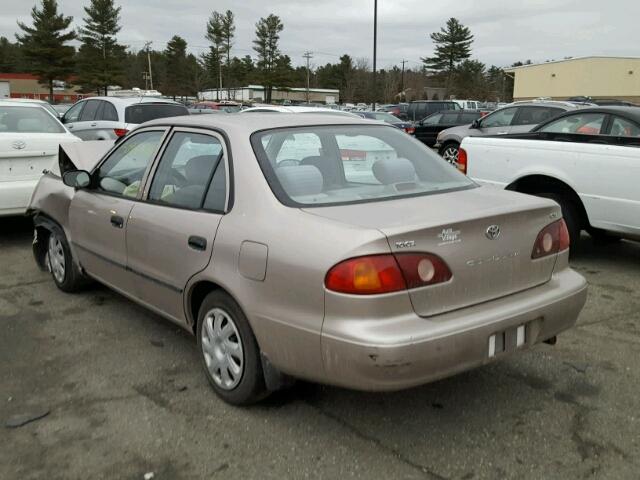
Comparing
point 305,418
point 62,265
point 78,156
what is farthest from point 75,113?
point 305,418

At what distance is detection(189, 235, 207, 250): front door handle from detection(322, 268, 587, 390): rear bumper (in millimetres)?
967

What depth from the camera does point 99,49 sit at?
66.9 metres

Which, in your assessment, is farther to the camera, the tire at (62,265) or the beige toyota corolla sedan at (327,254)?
the tire at (62,265)

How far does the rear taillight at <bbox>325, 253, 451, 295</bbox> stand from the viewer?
271 cm

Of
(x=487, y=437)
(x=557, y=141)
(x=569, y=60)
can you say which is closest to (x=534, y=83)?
(x=569, y=60)

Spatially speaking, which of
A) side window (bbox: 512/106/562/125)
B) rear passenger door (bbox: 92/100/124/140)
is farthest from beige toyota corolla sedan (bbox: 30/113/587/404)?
side window (bbox: 512/106/562/125)

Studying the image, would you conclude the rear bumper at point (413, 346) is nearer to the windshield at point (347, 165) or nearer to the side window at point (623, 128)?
the windshield at point (347, 165)

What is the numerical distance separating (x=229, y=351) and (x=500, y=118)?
→ 40.0 ft

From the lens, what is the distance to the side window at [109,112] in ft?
37.8

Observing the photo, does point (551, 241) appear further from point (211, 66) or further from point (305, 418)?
point (211, 66)

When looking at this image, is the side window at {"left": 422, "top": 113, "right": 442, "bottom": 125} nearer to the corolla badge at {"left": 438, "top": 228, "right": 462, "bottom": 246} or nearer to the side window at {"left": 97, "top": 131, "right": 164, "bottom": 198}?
the side window at {"left": 97, "top": 131, "right": 164, "bottom": 198}

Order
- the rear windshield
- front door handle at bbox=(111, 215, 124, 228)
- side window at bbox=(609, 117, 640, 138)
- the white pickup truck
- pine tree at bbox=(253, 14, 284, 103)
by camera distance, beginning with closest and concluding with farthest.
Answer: front door handle at bbox=(111, 215, 124, 228)
the white pickup truck
side window at bbox=(609, 117, 640, 138)
the rear windshield
pine tree at bbox=(253, 14, 284, 103)

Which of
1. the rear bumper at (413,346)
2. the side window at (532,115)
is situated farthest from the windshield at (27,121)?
the side window at (532,115)

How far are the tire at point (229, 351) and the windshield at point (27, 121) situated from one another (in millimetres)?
5063
